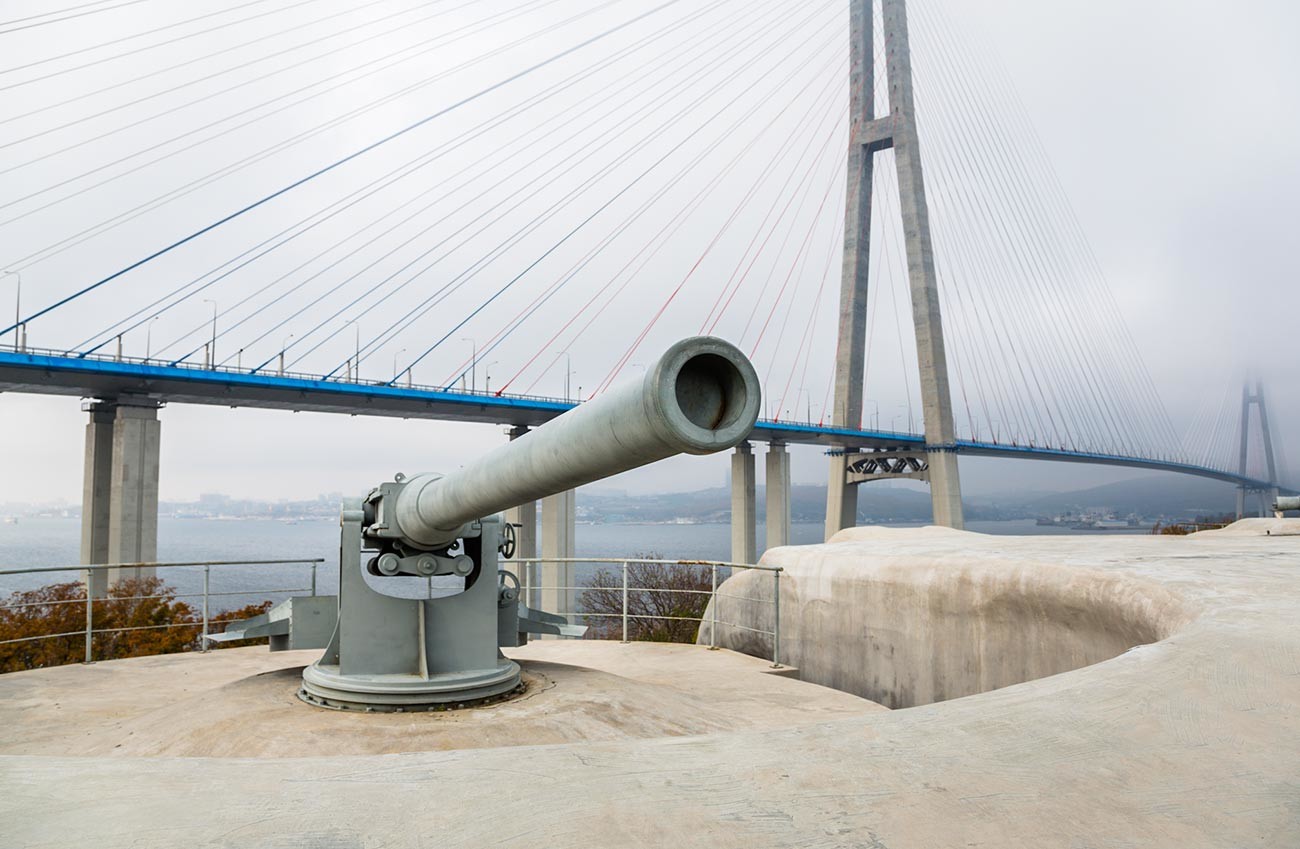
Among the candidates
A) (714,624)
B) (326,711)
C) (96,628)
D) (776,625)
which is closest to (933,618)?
(776,625)

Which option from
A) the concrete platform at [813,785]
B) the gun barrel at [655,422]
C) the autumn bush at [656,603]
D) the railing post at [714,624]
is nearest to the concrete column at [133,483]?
the autumn bush at [656,603]

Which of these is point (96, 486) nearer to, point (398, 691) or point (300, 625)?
point (300, 625)

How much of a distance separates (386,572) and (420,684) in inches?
27.6

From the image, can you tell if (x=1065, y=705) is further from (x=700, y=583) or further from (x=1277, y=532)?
(x=700, y=583)

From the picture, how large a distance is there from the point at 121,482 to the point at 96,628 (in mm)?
10351

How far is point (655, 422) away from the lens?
9.02ft

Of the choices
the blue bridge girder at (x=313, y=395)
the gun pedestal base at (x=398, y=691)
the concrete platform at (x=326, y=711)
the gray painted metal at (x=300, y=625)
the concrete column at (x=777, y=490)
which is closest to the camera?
the concrete platform at (x=326, y=711)

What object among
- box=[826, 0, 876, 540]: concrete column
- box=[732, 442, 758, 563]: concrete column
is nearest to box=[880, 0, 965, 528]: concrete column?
box=[826, 0, 876, 540]: concrete column

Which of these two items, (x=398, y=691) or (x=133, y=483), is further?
(x=133, y=483)

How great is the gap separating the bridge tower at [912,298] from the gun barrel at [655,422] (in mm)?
34546

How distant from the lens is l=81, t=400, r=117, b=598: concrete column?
27844mm

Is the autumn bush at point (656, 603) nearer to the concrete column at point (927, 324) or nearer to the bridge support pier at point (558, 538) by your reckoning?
the bridge support pier at point (558, 538)

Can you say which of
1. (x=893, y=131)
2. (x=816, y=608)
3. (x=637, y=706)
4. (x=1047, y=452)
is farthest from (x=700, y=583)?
(x=637, y=706)

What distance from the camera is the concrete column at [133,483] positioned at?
27344 millimetres
